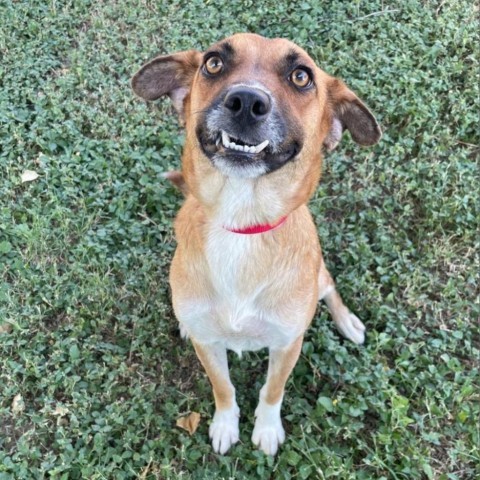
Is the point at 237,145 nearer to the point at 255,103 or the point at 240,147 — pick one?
the point at 240,147

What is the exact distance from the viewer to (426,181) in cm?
429

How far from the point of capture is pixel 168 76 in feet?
9.24

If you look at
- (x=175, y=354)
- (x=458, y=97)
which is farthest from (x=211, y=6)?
(x=175, y=354)

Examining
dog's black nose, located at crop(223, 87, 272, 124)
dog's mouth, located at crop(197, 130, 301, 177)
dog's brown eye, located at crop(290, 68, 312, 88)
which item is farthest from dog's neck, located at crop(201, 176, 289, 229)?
dog's brown eye, located at crop(290, 68, 312, 88)

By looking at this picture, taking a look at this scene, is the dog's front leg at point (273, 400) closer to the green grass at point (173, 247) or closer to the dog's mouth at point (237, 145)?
the green grass at point (173, 247)

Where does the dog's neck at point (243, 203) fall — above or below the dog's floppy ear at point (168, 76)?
below

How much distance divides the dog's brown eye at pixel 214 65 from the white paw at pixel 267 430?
1.80 metres

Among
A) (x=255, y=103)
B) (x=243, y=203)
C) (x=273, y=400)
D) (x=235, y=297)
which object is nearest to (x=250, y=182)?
(x=243, y=203)

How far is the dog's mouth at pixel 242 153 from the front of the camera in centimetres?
232

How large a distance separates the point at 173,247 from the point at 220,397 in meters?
1.22

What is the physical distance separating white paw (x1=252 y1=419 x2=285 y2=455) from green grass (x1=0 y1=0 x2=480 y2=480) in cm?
7

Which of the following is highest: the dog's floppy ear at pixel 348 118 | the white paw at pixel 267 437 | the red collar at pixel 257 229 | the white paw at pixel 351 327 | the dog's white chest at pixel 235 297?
the dog's floppy ear at pixel 348 118

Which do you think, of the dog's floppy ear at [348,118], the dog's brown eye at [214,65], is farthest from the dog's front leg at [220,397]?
the dog's brown eye at [214,65]

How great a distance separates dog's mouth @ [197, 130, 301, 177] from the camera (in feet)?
7.63
